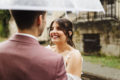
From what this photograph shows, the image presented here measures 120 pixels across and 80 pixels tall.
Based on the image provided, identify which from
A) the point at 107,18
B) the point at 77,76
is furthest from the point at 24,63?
the point at 107,18

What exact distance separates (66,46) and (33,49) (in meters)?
1.49

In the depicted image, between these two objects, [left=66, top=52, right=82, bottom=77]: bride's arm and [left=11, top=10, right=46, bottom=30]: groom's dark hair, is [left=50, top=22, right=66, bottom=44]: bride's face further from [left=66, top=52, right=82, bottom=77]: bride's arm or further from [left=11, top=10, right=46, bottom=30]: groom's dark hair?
[left=11, top=10, right=46, bottom=30]: groom's dark hair

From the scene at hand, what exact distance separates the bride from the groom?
3.72 feet

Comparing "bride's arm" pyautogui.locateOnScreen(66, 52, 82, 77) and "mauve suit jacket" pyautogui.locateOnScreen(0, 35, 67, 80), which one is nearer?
"mauve suit jacket" pyautogui.locateOnScreen(0, 35, 67, 80)

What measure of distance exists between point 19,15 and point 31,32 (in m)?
0.13

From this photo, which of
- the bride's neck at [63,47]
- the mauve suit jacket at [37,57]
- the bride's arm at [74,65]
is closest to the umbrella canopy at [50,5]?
the mauve suit jacket at [37,57]

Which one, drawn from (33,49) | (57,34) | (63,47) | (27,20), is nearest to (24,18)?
(27,20)

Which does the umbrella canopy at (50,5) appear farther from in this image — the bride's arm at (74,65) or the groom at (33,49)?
the bride's arm at (74,65)

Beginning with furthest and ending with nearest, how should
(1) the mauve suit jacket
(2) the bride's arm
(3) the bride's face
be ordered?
(3) the bride's face < (2) the bride's arm < (1) the mauve suit jacket

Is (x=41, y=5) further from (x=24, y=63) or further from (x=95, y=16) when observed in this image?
(x=95, y=16)

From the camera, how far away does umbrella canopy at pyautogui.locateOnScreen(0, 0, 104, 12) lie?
1.48 meters

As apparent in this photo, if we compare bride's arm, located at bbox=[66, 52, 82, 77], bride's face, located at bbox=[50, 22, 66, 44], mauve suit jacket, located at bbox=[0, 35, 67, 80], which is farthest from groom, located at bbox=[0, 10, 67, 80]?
bride's face, located at bbox=[50, 22, 66, 44]

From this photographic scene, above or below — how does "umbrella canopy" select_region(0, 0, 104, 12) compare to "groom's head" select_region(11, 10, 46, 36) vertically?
above

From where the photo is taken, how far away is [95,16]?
43.1ft
